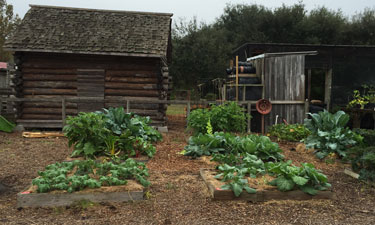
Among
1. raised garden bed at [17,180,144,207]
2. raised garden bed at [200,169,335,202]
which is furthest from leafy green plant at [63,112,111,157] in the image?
raised garden bed at [200,169,335,202]

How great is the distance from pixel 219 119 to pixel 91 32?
21.1ft

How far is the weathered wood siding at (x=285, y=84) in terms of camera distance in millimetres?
11273

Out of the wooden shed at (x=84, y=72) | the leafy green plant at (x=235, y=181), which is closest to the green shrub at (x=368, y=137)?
the leafy green plant at (x=235, y=181)

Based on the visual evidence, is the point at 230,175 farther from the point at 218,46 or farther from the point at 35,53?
the point at 218,46

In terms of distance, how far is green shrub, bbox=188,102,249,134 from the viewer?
8.88 meters

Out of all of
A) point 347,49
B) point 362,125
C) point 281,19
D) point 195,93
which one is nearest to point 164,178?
point 362,125

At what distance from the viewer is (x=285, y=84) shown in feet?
37.4

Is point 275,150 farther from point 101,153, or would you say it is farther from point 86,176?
point 86,176

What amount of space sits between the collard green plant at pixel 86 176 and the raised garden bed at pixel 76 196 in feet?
0.24

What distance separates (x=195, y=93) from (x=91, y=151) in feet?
72.6

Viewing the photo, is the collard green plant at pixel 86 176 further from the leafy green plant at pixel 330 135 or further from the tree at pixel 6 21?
the tree at pixel 6 21

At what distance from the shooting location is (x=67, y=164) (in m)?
5.16

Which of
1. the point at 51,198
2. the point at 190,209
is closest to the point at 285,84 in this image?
the point at 190,209

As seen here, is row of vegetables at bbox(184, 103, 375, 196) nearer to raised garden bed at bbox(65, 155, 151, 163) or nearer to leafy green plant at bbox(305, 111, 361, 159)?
leafy green plant at bbox(305, 111, 361, 159)
